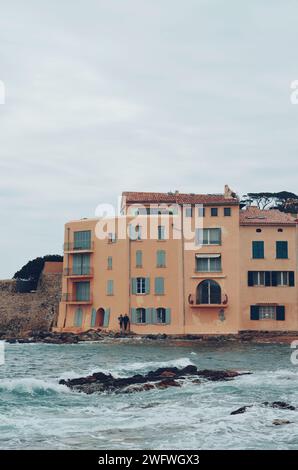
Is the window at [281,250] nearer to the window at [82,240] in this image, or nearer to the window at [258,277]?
the window at [258,277]

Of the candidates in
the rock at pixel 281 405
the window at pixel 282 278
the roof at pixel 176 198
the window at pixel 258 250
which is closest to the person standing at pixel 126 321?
the roof at pixel 176 198

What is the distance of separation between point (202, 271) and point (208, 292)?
1.49m

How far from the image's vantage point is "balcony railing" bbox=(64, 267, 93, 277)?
56656 mm

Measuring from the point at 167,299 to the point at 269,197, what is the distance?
32.0 meters

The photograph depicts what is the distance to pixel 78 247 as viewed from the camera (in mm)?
57344

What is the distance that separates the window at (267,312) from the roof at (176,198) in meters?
7.33

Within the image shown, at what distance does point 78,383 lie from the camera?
30.0 metres

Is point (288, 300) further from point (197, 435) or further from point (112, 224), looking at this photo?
point (197, 435)

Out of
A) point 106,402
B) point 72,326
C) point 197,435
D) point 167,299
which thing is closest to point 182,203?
point 167,299

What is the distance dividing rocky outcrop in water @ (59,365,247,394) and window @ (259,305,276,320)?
70.5 ft

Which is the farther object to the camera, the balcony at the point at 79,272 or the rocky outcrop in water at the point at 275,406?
the balcony at the point at 79,272

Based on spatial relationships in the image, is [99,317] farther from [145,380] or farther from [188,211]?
[145,380]

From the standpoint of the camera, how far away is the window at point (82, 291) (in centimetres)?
5712

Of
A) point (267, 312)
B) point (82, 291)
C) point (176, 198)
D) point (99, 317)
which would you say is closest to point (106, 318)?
point (99, 317)
